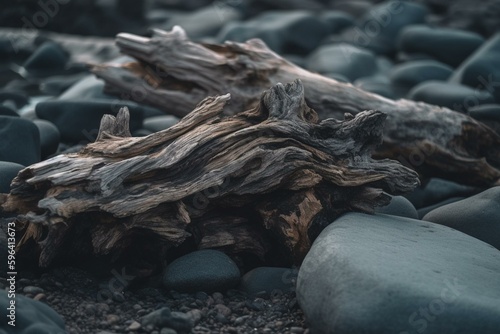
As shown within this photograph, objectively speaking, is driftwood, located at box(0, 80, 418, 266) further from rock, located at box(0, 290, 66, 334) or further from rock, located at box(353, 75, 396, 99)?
rock, located at box(353, 75, 396, 99)

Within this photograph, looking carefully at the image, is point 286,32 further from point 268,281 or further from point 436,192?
point 268,281

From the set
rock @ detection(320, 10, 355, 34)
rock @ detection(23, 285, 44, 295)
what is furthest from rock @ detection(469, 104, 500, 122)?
rock @ detection(320, 10, 355, 34)

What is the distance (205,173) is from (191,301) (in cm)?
70

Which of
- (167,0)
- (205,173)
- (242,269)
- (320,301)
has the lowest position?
(167,0)

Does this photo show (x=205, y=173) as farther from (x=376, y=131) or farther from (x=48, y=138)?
(x=48, y=138)

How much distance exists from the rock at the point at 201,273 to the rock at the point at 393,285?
21.5 inches

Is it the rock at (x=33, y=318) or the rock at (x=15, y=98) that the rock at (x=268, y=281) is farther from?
the rock at (x=15, y=98)

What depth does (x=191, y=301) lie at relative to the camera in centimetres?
377

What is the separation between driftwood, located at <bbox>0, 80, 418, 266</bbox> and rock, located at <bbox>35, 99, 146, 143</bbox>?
2.10 m

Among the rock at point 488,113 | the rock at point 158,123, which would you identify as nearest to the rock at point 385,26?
the rock at point 488,113

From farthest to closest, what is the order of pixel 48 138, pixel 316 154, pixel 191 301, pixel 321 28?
pixel 321 28
pixel 48 138
pixel 316 154
pixel 191 301

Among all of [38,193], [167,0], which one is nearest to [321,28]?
[167,0]

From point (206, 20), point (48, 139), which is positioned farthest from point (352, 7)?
point (48, 139)

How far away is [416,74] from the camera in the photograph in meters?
10.3
